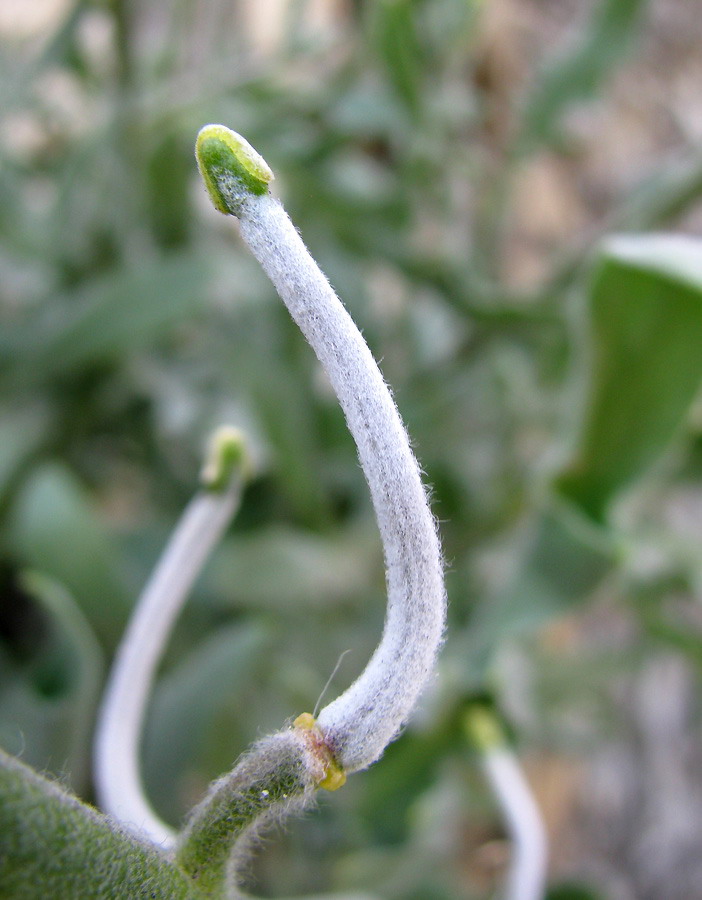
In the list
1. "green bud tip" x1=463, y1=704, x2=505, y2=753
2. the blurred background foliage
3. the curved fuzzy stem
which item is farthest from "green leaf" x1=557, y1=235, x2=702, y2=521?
the curved fuzzy stem

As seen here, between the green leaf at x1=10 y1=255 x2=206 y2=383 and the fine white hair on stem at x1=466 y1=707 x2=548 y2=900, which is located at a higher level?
the green leaf at x1=10 y1=255 x2=206 y2=383

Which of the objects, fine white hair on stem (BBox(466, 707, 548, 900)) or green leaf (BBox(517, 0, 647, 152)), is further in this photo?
green leaf (BBox(517, 0, 647, 152))

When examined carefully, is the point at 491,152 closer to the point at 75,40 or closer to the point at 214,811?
the point at 75,40

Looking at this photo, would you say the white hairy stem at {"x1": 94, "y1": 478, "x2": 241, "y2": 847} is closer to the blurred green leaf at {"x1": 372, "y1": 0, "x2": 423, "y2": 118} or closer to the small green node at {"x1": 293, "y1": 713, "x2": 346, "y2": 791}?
the small green node at {"x1": 293, "y1": 713, "x2": 346, "y2": 791}

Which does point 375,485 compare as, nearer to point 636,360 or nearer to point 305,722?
point 305,722

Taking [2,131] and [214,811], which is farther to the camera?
[2,131]

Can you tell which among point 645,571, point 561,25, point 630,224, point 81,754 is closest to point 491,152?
point 561,25

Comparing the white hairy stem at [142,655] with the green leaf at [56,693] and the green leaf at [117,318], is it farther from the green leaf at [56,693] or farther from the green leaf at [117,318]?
the green leaf at [117,318]
